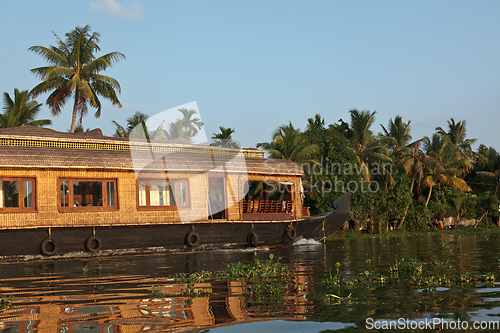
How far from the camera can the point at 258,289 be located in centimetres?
500

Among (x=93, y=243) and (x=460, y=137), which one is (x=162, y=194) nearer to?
(x=93, y=243)

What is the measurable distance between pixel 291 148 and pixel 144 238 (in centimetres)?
1351

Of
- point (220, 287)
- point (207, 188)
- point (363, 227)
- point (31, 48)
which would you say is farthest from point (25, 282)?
point (363, 227)

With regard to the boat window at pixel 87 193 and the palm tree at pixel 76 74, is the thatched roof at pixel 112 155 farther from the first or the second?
the palm tree at pixel 76 74

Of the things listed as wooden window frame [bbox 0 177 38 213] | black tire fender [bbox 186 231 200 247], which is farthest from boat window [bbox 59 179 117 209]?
black tire fender [bbox 186 231 200 247]

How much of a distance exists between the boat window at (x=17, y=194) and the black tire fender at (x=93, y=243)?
1.39 metres

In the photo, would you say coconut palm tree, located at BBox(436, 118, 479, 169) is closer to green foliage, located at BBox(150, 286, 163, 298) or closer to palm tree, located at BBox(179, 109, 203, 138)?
palm tree, located at BBox(179, 109, 203, 138)

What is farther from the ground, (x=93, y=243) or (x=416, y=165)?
(x=416, y=165)

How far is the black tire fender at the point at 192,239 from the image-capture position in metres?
12.1

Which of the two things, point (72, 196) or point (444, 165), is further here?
point (444, 165)

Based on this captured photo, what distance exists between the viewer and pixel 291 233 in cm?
1411

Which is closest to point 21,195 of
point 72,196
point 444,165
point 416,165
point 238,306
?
point 72,196

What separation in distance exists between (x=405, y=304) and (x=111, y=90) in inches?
810

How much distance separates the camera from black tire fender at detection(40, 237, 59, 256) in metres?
10.3
